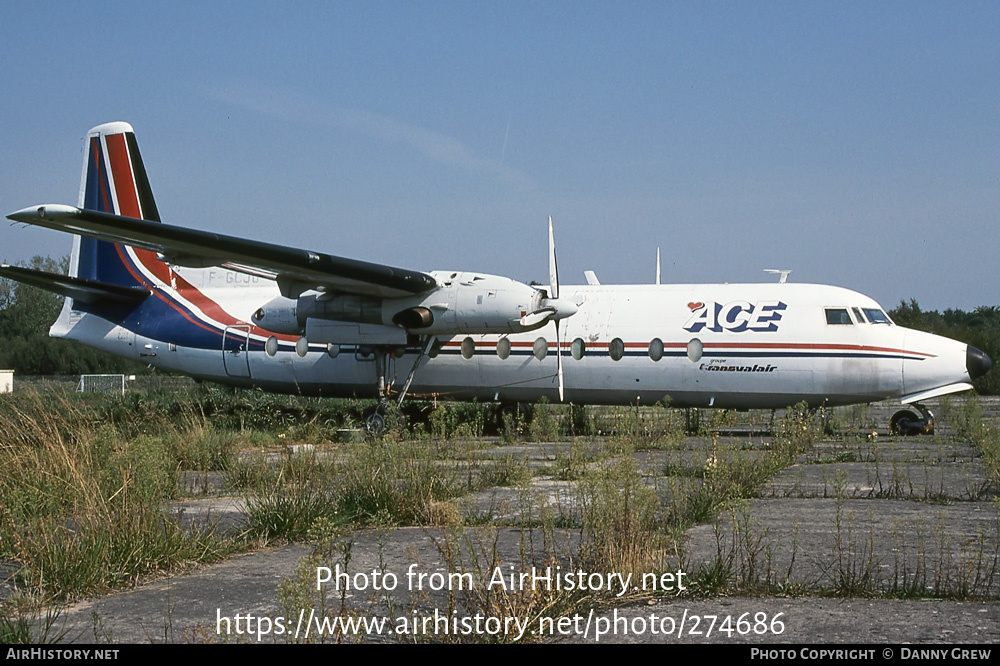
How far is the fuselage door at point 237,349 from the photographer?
18.6 metres

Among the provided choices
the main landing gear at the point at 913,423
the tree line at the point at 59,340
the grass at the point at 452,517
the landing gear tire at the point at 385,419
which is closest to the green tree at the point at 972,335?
the tree line at the point at 59,340

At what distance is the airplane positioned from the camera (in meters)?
15.0

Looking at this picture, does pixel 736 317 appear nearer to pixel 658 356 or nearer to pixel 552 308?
pixel 658 356

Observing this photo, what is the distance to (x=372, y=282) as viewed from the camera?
606 inches

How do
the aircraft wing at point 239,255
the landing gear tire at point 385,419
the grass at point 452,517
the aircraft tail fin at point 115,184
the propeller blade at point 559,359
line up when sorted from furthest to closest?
1. the aircraft tail fin at point 115,184
2. the landing gear tire at point 385,419
3. the propeller blade at point 559,359
4. the aircraft wing at point 239,255
5. the grass at point 452,517

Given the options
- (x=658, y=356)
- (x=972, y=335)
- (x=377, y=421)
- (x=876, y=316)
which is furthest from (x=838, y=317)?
(x=972, y=335)

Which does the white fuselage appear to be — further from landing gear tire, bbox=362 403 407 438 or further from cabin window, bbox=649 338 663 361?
landing gear tire, bbox=362 403 407 438

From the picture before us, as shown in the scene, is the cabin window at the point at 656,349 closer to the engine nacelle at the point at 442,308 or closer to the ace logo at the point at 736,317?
the ace logo at the point at 736,317

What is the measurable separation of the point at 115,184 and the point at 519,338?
31.7 ft

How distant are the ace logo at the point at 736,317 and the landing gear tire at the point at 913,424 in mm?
2580

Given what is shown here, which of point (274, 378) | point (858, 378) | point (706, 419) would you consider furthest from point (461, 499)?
point (706, 419)

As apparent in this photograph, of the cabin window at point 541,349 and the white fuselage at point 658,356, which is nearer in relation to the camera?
the white fuselage at point 658,356

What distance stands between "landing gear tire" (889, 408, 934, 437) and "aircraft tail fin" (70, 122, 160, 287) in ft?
49.7

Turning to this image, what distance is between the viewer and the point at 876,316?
50.8 feet
